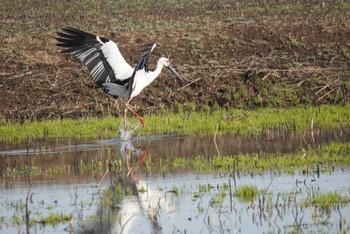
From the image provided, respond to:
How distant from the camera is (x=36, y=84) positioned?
1625 centimetres

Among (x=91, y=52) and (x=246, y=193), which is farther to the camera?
(x=91, y=52)

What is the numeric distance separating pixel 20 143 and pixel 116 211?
5076mm

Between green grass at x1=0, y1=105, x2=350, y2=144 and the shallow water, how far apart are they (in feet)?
4.20

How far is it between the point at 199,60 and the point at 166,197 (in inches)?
343

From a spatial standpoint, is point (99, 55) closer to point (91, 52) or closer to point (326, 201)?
point (91, 52)

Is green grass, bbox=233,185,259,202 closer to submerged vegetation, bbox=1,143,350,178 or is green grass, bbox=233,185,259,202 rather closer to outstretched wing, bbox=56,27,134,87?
submerged vegetation, bbox=1,143,350,178

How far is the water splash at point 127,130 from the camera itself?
12992 mm

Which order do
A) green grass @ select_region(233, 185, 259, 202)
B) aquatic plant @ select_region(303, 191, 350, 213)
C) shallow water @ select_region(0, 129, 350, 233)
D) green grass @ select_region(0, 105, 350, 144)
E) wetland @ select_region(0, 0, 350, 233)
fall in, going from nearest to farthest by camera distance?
shallow water @ select_region(0, 129, 350, 233) → aquatic plant @ select_region(303, 191, 350, 213) → wetland @ select_region(0, 0, 350, 233) → green grass @ select_region(233, 185, 259, 202) → green grass @ select_region(0, 105, 350, 144)

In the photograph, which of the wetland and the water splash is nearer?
the wetland

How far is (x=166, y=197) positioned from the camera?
8.92 m

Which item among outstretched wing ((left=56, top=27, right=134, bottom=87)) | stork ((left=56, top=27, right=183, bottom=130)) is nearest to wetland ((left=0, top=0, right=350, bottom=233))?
stork ((left=56, top=27, right=183, bottom=130))

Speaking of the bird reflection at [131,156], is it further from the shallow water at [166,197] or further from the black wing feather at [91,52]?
the black wing feather at [91,52]

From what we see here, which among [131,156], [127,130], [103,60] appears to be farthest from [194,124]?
[131,156]

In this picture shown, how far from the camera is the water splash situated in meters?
13.0
